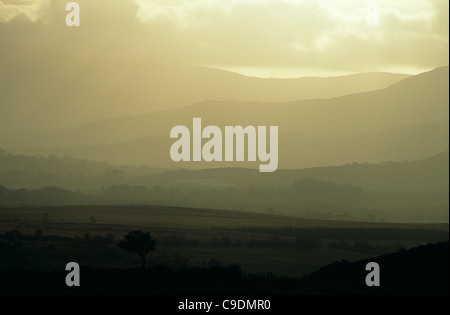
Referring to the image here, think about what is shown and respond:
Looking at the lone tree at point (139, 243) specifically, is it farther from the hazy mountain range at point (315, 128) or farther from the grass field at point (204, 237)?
the hazy mountain range at point (315, 128)

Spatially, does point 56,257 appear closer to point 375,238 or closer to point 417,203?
point 375,238

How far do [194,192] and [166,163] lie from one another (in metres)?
10.4

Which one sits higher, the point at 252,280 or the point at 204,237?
the point at 204,237

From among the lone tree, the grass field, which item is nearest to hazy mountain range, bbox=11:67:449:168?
the grass field

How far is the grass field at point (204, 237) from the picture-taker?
59.4m

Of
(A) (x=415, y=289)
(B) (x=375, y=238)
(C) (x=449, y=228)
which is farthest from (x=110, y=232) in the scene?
(A) (x=415, y=289)

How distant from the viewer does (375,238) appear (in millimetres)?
74500

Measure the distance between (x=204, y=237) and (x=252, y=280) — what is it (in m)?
31.3

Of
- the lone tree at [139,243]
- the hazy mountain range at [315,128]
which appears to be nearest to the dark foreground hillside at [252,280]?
→ the lone tree at [139,243]

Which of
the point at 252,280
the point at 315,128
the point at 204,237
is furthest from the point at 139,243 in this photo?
the point at 315,128

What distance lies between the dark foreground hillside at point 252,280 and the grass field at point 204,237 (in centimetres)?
668

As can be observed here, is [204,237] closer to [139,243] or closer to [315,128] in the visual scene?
[139,243]

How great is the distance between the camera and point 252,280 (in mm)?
46969

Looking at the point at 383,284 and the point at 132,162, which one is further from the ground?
A: the point at 132,162
